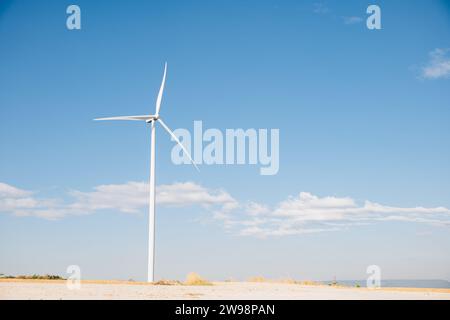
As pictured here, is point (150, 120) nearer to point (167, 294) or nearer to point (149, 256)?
point (149, 256)

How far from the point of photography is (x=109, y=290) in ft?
107
